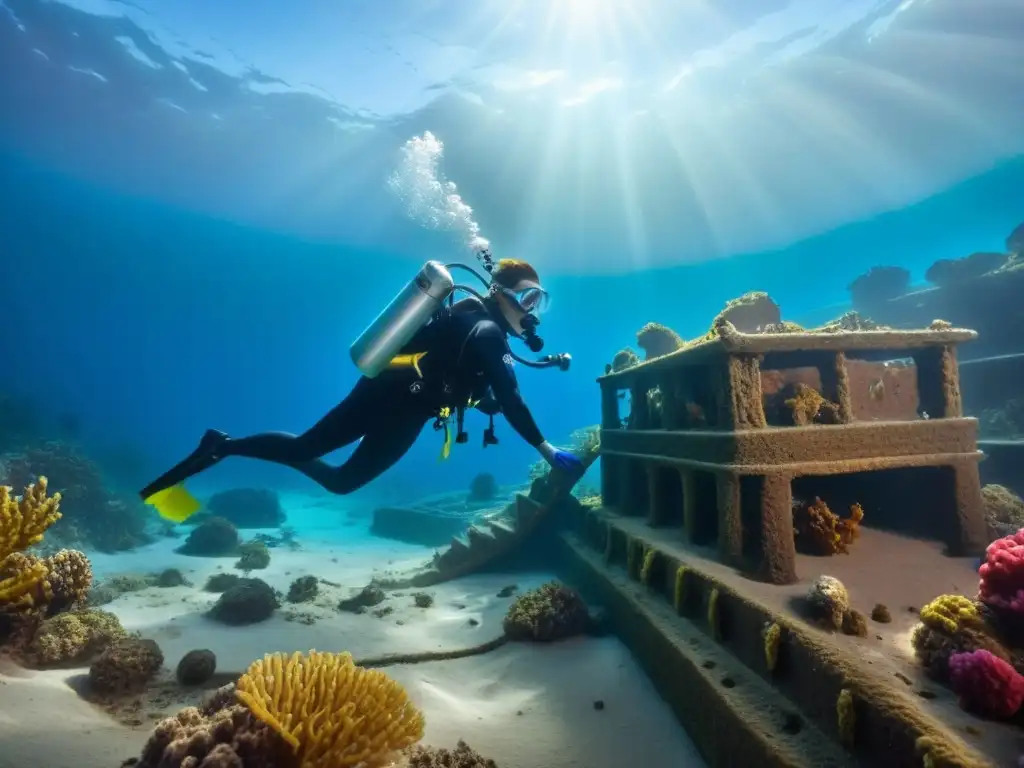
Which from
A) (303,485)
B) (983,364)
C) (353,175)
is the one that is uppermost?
(353,175)

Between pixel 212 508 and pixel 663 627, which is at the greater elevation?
pixel 663 627

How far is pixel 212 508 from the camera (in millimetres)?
24828

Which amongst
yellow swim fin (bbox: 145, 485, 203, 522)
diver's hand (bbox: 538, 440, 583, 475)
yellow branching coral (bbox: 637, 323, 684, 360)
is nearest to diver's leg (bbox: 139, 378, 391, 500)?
yellow swim fin (bbox: 145, 485, 203, 522)

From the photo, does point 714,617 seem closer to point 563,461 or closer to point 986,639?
point 986,639

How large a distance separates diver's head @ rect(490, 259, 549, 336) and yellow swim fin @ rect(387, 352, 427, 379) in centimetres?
Answer: 109

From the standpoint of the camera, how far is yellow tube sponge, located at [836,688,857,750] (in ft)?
8.81

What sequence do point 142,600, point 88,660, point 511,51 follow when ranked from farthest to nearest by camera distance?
point 511,51 < point 142,600 < point 88,660

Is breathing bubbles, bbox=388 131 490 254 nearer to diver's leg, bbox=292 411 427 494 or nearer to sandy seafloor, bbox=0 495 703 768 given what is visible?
sandy seafloor, bbox=0 495 703 768

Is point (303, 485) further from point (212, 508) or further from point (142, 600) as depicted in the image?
point (142, 600)

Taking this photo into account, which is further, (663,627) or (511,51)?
(511,51)

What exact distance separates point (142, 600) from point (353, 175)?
30.0 m

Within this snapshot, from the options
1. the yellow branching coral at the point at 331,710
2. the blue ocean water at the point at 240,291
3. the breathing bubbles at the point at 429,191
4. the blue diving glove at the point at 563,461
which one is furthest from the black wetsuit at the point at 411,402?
the blue ocean water at the point at 240,291

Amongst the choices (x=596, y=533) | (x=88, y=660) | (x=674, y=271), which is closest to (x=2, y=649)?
(x=88, y=660)

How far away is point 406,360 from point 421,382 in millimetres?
303
